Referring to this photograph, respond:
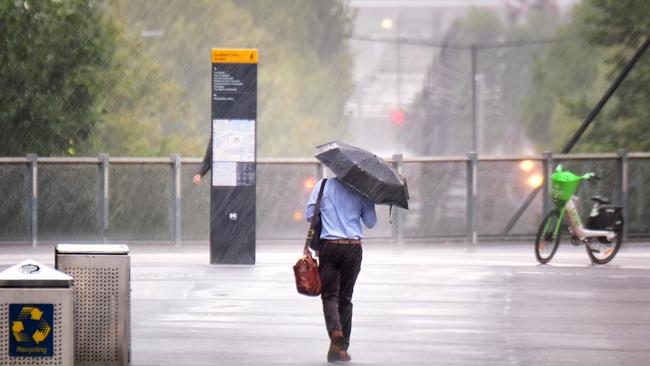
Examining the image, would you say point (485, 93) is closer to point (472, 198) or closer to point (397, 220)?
point (472, 198)

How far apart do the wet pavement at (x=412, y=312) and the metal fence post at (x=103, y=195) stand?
115 inches

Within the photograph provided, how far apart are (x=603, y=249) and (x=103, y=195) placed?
8702 mm

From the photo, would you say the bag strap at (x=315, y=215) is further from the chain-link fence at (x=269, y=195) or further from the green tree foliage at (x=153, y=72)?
the green tree foliage at (x=153, y=72)

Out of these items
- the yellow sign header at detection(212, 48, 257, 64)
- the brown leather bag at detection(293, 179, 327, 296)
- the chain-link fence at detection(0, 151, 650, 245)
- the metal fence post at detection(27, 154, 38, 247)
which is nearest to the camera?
the brown leather bag at detection(293, 179, 327, 296)

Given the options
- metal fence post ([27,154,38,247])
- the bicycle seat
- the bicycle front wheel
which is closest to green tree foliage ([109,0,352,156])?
metal fence post ([27,154,38,247])

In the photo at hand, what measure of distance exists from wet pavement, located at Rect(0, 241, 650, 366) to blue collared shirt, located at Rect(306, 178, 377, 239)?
0.96 meters

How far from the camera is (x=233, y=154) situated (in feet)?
72.4

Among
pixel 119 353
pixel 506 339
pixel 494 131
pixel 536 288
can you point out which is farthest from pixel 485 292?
pixel 494 131

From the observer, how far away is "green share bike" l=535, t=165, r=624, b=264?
22.5 meters

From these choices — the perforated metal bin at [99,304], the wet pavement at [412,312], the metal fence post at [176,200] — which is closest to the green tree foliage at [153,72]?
the metal fence post at [176,200]

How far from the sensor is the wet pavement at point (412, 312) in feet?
44.3

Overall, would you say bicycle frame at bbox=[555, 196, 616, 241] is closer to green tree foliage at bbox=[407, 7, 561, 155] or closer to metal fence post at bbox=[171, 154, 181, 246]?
metal fence post at bbox=[171, 154, 181, 246]

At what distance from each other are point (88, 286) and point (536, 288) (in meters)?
8.48

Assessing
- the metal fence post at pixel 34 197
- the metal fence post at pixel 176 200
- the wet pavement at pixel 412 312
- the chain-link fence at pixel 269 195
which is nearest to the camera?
the wet pavement at pixel 412 312
